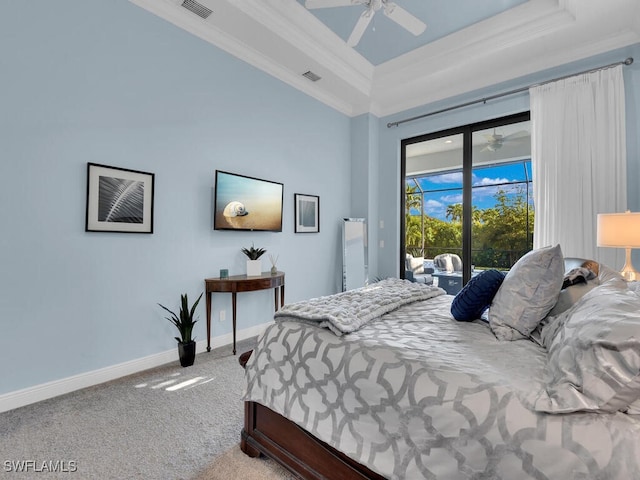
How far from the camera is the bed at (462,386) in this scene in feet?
2.65

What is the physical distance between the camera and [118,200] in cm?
247

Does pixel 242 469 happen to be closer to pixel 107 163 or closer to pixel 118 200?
pixel 118 200

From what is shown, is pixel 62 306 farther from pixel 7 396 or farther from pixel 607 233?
pixel 607 233

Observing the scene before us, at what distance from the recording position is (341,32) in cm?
345

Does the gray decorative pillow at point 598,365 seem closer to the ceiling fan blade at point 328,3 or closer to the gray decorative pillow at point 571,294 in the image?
the gray decorative pillow at point 571,294

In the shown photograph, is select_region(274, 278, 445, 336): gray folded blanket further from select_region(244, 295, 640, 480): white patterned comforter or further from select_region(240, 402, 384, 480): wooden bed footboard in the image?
select_region(240, 402, 384, 480): wooden bed footboard

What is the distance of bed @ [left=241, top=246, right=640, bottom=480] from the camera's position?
2.65 ft

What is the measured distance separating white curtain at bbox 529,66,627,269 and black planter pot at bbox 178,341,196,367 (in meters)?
3.67

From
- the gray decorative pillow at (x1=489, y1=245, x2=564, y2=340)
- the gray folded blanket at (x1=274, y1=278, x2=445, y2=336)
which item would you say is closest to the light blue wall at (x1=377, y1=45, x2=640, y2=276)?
the gray folded blanket at (x1=274, y1=278, x2=445, y2=336)

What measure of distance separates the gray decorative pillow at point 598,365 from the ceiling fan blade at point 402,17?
2.47 m

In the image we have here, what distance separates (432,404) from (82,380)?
8.27ft

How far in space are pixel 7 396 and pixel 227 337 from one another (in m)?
1.62

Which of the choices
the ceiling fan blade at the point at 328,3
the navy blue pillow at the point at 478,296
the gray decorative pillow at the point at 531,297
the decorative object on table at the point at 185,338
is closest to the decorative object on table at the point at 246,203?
the decorative object on table at the point at 185,338

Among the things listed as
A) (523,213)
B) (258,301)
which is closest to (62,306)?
(258,301)
